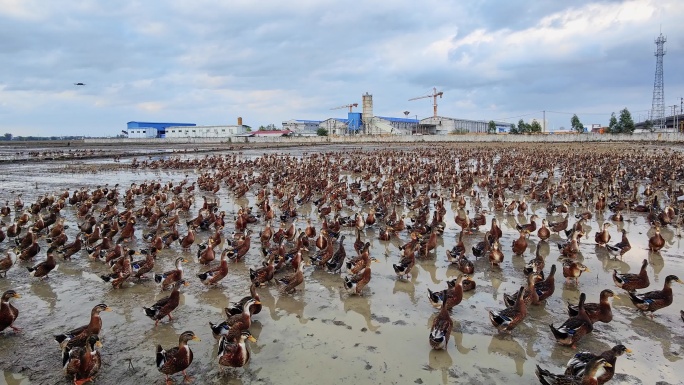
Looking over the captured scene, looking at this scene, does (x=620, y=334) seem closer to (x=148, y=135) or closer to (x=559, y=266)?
(x=559, y=266)

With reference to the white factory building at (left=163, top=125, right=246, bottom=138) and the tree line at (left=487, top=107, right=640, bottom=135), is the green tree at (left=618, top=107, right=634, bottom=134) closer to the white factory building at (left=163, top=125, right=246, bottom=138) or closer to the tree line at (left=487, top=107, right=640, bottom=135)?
the tree line at (left=487, top=107, right=640, bottom=135)

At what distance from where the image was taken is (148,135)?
127 metres

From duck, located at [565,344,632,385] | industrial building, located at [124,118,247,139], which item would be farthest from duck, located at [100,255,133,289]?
industrial building, located at [124,118,247,139]

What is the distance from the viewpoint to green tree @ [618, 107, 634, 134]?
84.8 metres

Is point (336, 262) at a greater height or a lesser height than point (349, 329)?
greater

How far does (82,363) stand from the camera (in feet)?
19.2

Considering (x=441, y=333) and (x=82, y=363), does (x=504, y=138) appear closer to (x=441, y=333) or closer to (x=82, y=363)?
(x=441, y=333)

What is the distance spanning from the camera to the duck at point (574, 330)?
6746mm

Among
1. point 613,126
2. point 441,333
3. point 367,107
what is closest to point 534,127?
point 613,126

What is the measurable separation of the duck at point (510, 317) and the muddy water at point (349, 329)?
185 mm

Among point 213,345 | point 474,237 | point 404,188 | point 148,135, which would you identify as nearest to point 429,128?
point 148,135

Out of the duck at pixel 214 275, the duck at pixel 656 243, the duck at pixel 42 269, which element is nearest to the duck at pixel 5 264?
the duck at pixel 42 269

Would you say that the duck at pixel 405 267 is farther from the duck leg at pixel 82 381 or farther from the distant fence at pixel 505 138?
the distant fence at pixel 505 138

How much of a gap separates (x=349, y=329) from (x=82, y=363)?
12.9 feet
